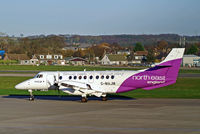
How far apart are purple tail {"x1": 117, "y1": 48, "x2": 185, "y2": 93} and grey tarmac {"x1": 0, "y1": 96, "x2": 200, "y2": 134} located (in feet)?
5.58

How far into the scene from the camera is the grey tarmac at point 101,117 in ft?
59.9

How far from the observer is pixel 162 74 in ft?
94.1

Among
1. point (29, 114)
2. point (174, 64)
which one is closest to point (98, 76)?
point (174, 64)

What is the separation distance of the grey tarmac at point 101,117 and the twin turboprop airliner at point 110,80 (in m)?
1.30

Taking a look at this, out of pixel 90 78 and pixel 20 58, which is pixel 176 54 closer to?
pixel 90 78

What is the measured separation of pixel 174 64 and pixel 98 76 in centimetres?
675

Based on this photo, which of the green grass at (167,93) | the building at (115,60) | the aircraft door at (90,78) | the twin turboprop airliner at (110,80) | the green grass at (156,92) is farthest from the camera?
the building at (115,60)

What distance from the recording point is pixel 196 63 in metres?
136

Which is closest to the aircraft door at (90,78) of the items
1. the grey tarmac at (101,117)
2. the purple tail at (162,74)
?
the grey tarmac at (101,117)

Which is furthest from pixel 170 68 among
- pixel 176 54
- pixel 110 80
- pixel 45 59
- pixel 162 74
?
pixel 45 59

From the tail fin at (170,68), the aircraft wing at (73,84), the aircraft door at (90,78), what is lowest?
the aircraft wing at (73,84)

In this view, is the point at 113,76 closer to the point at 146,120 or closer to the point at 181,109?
the point at 181,109

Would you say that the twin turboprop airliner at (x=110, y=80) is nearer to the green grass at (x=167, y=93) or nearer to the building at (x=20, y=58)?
the green grass at (x=167, y=93)

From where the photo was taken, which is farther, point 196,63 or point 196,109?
point 196,63
